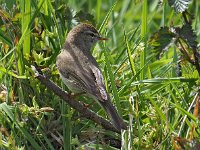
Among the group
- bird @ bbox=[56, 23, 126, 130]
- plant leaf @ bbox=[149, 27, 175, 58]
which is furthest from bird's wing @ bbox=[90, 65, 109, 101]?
plant leaf @ bbox=[149, 27, 175, 58]

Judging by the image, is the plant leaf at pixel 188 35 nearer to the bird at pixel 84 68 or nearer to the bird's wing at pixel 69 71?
the bird at pixel 84 68

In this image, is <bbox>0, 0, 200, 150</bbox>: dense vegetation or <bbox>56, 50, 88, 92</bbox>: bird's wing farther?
<bbox>56, 50, 88, 92</bbox>: bird's wing

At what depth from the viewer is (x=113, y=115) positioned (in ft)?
16.7

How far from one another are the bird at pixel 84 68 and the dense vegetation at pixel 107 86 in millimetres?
79

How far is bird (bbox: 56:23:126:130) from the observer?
Result: 5160 mm

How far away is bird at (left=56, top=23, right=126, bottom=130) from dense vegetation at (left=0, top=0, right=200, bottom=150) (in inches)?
3.1

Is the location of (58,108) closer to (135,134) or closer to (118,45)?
(135,134)

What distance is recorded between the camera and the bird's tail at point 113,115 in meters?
5.06

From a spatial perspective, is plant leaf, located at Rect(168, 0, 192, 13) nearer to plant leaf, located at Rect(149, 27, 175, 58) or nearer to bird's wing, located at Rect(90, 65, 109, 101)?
plant leaf, located at Rect(149, 27, 175, 58)

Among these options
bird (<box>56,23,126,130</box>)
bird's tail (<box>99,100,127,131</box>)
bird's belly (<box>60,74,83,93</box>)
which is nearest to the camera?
bird's tail (<box>99,100,127,131</box>)

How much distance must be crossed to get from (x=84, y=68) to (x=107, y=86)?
227mm

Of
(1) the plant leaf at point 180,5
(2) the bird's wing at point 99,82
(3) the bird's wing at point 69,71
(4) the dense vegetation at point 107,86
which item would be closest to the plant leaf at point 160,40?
(4) the dense vegetation at point 107,86

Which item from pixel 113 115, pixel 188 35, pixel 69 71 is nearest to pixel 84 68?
pixel 69 71

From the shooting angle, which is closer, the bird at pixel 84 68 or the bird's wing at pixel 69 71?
the bird at pixel 84 68
